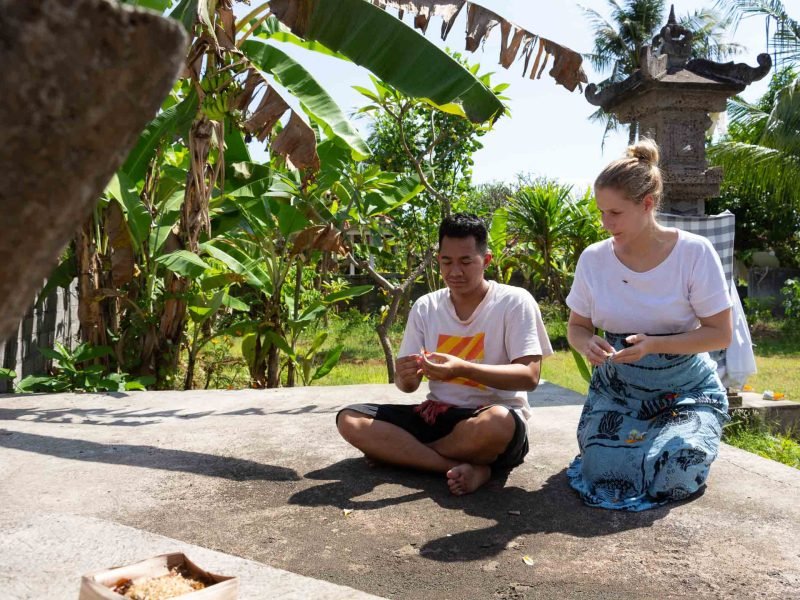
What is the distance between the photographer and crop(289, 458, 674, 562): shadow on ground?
277cm

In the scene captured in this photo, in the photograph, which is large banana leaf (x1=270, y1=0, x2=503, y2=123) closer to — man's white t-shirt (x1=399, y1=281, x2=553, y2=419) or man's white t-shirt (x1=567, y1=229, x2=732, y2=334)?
man's white t-shirt (x1=399, y1=281, x2=553, y2=419)

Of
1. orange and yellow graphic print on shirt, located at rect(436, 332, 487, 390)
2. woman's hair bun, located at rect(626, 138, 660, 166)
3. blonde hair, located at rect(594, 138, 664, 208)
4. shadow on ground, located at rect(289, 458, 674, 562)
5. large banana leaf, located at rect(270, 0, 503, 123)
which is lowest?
shadow on ground, located at rect(289, 458, 674, 562)

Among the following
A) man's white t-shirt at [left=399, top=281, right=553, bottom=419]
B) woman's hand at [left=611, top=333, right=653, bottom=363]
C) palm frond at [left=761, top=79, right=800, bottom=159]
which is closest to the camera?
woman's hand at [left=611, top=333, right=653, bottom=363]

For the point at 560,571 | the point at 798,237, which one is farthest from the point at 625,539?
the point at 798,237

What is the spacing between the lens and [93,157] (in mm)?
751

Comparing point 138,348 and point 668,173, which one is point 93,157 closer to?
point 668,173

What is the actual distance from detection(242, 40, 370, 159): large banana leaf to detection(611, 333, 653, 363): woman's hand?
107 inches

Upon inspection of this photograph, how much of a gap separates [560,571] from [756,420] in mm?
3700

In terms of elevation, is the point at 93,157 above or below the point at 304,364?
above

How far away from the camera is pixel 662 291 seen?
329 cm

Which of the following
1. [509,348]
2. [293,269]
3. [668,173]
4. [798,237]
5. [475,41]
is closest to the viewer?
[509,348]

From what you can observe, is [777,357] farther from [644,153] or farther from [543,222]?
[644,153]

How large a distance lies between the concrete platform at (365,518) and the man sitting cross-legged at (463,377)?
0.14 metres

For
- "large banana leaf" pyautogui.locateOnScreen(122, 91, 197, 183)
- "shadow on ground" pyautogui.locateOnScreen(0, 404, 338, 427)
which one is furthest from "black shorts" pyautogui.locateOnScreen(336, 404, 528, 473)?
"large banana leaf" pyautogui.locateOnScreen(122, 91, 197, 183)
